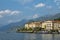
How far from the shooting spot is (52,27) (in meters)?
63.7

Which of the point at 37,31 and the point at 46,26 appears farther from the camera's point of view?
the point at 46,26

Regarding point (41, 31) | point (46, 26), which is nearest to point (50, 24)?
point (46, 26)

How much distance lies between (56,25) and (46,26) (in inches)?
114

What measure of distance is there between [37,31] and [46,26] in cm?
625

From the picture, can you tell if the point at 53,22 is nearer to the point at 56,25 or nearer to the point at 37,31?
the point at 56,25

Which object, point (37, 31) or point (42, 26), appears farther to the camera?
point (42, 26)

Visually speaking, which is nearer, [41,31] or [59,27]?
[41,31]

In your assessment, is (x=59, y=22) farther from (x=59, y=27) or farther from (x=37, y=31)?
(x=37, y=31)

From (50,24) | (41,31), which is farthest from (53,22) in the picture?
(41,31)


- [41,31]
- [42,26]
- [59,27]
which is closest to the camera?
[41,31]

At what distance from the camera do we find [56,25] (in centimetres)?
6581

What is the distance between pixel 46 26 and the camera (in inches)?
2596

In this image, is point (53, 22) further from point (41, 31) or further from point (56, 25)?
point (41, 31)

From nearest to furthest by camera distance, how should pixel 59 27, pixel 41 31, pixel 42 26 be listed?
A: pixel 41 31
pixel 59 27
pixel 42 26
